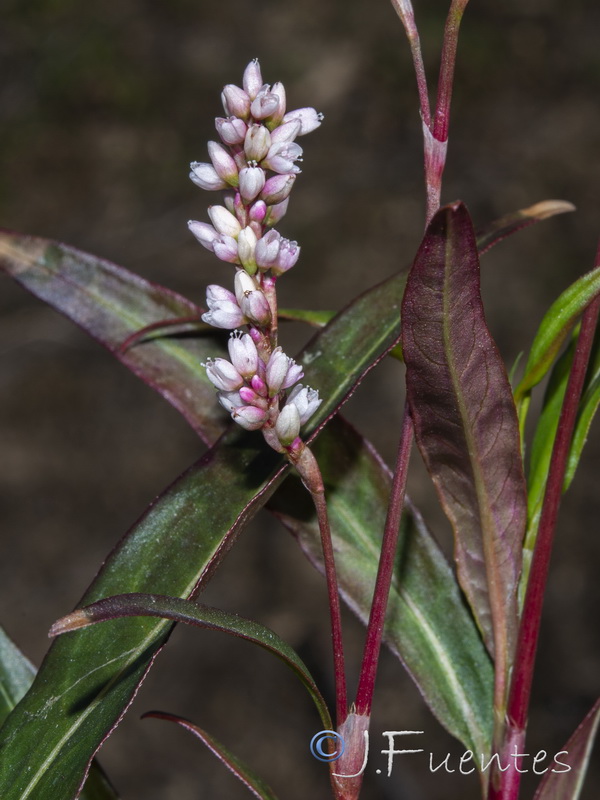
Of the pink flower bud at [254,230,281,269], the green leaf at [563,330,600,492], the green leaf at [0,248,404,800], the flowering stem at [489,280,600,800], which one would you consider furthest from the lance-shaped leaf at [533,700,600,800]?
the pink flower bud at [254,230,281,269]

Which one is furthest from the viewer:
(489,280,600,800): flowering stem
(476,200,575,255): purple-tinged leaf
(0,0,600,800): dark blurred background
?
(0,0,600,800): dark blurred background

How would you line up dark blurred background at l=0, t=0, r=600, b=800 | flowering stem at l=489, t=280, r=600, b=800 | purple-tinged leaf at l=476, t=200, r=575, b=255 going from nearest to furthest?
1. flowering stem at l=489, t=280, r=600, b=800
2. purple-tinged leaf at l=476, t=200, r=575, b=255
3. dark blurred background at l=0, t=0, r=600, b=800

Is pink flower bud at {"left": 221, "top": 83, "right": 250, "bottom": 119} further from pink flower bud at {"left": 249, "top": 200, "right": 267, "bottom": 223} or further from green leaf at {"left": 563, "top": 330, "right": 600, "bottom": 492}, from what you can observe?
green leaf at {"left": 563, "top": 330, "right": 600, "bottom": 492}

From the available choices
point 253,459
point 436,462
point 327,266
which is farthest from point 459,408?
point 327,266

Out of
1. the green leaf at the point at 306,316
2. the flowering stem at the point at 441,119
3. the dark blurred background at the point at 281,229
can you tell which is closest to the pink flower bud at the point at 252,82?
the flowering stem at the point at 441,119

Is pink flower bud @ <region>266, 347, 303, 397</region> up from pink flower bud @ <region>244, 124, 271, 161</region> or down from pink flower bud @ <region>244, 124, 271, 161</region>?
down

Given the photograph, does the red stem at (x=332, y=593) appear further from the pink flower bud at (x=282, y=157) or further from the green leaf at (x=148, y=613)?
the pink flower bud at (x=282, y=157)
